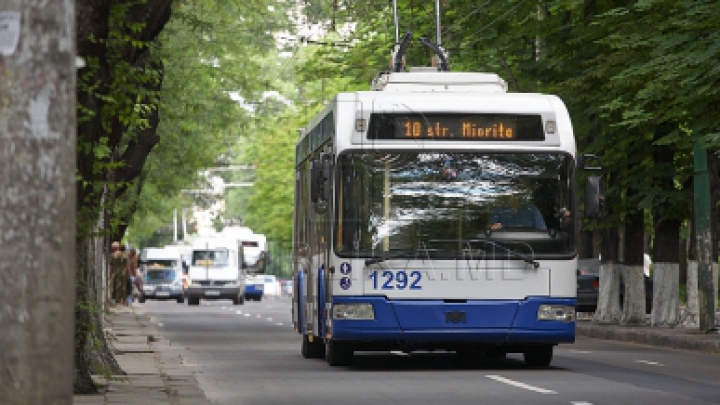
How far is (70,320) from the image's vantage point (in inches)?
209

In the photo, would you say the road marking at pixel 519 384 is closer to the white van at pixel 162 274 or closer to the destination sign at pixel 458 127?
the destination sign at pixel 458 127

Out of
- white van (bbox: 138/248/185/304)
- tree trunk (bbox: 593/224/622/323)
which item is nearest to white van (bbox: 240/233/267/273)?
white van (bbox: 138/248/185/304)

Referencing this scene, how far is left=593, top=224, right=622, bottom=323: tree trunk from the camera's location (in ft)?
116

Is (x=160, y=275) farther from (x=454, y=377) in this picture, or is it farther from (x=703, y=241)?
(x=454, y=377)

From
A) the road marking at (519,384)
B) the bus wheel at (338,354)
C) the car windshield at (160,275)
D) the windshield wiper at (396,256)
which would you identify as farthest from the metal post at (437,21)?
the car windshield at (160,275)

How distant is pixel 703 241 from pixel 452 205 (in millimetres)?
10574

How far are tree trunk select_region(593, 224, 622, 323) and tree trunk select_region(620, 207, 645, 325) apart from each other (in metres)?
0.57

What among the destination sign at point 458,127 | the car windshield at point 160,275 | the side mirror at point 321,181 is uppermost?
the destination sign at point 458,127

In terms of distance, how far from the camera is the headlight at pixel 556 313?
61.0 ft

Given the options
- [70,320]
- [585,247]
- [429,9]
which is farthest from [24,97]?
[585,247]

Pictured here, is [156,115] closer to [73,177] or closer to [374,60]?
[374,60]

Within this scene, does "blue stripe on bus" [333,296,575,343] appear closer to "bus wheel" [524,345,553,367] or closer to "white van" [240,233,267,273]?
"bus wheel" [524,345,553,367]

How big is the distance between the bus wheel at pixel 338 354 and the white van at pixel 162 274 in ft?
196

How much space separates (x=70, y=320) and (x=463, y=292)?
43.7ft
